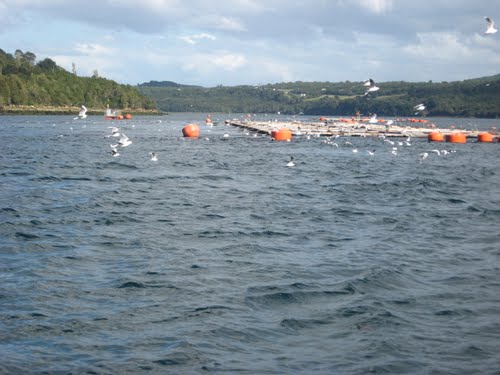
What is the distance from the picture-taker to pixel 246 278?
1648 centimetres

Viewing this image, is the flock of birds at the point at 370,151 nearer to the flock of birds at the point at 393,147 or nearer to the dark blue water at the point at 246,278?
the flock of birds at the point at 393,147

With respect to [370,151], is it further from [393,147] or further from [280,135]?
[280,135]

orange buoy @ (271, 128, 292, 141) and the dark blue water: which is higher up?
orange buoy @ (271, 128, 292, 141)

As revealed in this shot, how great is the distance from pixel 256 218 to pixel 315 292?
980cm

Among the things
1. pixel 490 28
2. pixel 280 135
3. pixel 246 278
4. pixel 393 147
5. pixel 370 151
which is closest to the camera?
pixel 246 278

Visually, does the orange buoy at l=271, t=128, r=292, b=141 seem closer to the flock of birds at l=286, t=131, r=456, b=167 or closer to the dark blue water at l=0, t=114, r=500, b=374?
the flock of birds at l=286, t=131, r=456, b=167

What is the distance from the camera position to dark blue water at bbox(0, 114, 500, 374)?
11.8m

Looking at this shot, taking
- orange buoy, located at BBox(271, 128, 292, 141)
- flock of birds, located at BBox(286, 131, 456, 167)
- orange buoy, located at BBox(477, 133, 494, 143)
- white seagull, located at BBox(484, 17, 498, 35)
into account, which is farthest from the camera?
orange buoy, located at BBox(477, 133, 494, 143)

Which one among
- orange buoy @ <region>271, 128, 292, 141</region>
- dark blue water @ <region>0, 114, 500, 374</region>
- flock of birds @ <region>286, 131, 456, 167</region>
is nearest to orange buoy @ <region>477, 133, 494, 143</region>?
flock of birds @ <region>286, 131, 456, 167</region>

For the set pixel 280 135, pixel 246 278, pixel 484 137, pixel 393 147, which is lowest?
pixel 246 278

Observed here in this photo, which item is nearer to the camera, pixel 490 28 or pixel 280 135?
pixel 490 28

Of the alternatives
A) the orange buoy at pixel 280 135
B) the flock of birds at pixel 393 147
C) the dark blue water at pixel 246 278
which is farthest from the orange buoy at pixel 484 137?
the dark blue water at pixel 246 278

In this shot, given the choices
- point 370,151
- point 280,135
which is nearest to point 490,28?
point 370,151

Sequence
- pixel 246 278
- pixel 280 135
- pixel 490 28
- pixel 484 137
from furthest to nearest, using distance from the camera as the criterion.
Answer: pixel 484 137 < pixel 280 135 < pixel 490 28 < pixel 246 278
